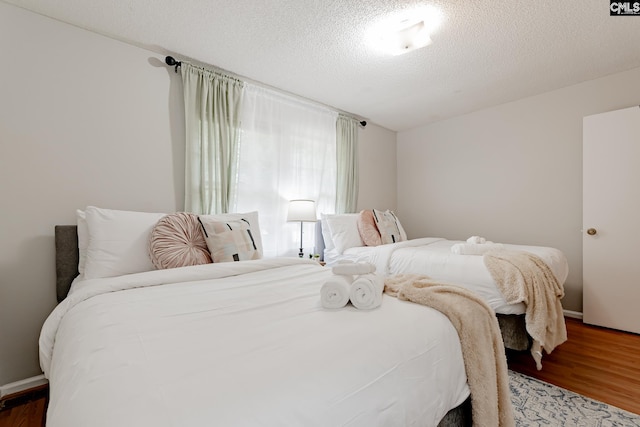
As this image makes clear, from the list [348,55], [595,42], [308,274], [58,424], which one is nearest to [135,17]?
[348,55]

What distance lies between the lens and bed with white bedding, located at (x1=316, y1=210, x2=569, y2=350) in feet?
6.53

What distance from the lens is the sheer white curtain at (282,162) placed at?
291 cm

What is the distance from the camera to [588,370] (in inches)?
80.0

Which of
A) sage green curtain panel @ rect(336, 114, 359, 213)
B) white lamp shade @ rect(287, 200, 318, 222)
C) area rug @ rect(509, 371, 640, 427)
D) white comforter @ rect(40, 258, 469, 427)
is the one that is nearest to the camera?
white comforter @ rect(40, 258, 469, 427)

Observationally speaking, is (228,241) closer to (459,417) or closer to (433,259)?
(459,417)

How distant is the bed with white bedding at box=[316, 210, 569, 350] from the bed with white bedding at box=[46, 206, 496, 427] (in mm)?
1122

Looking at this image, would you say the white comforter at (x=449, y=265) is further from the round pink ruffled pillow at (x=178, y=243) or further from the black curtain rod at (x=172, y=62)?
the black curtain rod at (x=172, y=62)

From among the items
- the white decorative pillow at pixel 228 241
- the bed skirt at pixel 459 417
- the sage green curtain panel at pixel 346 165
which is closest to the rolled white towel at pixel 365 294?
the bed skirt at pixel 459 417

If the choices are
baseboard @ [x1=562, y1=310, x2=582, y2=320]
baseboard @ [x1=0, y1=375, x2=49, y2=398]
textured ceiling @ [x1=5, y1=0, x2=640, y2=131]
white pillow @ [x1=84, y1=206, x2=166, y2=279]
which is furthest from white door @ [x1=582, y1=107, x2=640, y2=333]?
baseboard @ [x1=0, y1=375, x2=49, y2=398]

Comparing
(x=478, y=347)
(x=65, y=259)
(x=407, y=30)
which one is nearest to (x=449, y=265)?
(x=478, y=347)

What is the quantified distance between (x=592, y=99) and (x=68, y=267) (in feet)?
16.2

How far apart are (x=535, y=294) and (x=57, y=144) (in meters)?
3.42

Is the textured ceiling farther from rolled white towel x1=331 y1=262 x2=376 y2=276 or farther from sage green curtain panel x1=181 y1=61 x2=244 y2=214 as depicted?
rolled white towel x1=331 y1=262 x2=376 y2=276

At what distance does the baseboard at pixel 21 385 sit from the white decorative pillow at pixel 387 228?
121 inches
